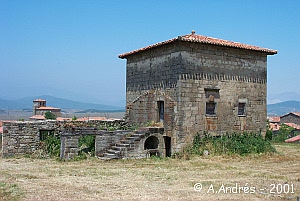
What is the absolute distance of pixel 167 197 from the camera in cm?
845

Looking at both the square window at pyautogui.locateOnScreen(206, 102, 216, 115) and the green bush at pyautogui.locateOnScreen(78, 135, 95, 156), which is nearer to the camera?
the green bush at pyautogui.locateOnScreen(78, 135, 95, 156)

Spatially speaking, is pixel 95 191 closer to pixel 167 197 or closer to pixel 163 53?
pixel 167 197

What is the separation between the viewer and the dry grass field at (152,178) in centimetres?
872

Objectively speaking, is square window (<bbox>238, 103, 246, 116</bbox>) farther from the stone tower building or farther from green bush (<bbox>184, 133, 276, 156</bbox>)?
green bush (<bbox>184, 133, 276, 156</bbox>)

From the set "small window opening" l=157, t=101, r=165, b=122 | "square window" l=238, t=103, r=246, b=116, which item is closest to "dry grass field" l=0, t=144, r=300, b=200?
"square window" l=238, t=103, r=246, b=116

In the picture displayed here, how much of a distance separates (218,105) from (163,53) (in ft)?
12.1

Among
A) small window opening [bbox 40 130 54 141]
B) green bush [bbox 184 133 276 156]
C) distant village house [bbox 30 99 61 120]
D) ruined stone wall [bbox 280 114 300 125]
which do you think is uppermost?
distant village house [bbox 30 99 61 120]

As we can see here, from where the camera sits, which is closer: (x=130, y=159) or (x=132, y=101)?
(x=130, y=159)

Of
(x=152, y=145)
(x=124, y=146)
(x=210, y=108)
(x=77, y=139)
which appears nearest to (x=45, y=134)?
(x=77, y=139)

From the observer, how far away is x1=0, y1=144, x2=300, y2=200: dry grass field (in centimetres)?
872

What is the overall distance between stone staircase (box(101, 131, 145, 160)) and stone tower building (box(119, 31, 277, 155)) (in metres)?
1.50

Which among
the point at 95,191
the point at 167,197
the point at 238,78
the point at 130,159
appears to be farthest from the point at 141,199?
the point at 238,78

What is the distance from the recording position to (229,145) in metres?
16.5

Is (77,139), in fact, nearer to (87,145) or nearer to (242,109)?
(87,145)
